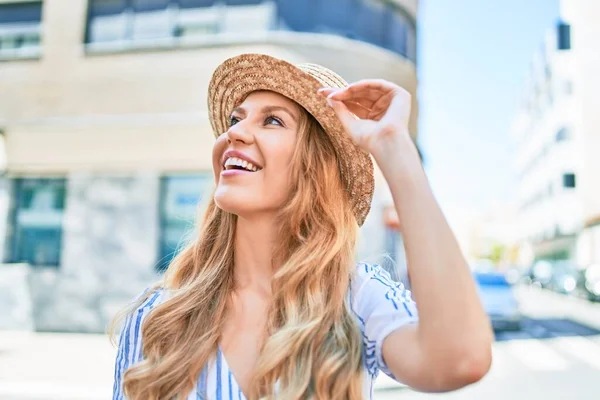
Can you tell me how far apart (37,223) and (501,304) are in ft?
31.2

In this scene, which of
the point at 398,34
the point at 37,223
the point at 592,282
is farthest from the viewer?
the point at 592,282

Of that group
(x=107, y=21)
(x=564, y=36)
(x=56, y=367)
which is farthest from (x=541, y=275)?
(x=56, y=367)

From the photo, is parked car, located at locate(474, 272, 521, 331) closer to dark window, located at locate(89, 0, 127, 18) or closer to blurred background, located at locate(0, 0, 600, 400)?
blurred background, located at locate(0, 0, 600, 400)

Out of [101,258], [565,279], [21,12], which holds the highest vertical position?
[21,12]

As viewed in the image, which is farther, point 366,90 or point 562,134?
point 562,134

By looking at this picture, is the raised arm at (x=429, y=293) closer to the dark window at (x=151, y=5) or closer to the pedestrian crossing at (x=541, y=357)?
the pedestrian crossing at (x=541, y=357)

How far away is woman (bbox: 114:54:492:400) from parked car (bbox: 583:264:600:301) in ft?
75.7

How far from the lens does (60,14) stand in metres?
11.1

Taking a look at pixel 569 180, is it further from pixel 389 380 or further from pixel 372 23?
pixel 389 380

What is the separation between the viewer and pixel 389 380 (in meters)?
7.27

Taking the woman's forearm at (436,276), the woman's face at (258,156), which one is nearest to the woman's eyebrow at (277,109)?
the woman's face at (258,156)

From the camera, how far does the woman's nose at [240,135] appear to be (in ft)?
5.11

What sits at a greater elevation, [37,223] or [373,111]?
[373,111]

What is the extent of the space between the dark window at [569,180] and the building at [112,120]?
32.4m
